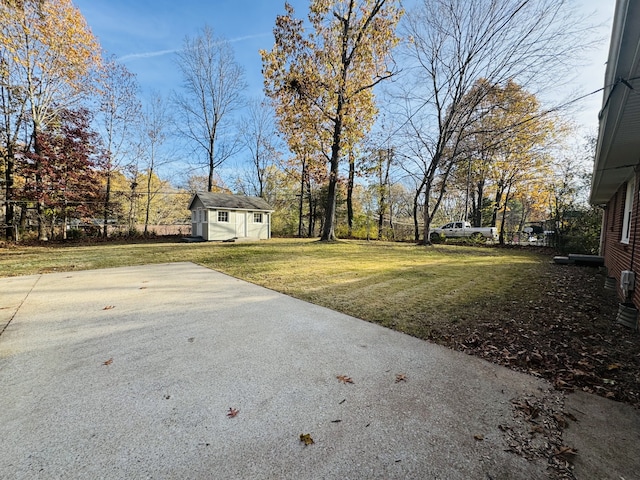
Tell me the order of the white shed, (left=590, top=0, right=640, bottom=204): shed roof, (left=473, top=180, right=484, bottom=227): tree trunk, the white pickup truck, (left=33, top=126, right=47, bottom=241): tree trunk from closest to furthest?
(left=590, top=0, right=640, bottom=204): shed roof
(left=33, top=126, right=47, bottom=241): tree trunk
the white shed
the white pickup truck
(left=473, top=180, right=484, bottom=227): tree trunk

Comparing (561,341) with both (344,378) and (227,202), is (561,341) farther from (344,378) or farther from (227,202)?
(227,202)

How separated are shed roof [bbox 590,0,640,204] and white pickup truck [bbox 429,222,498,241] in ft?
42.8

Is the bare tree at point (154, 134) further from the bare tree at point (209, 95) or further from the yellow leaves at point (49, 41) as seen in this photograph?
the yellow leaves at point (49, 41)

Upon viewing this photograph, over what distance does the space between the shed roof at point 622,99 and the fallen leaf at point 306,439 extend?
324cm

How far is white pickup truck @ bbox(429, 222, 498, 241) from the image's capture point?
1716cm

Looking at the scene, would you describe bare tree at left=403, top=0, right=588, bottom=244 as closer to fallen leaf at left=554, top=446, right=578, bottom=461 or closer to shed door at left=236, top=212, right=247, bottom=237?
shed door at left=236, top=212, right=247, bottom=237

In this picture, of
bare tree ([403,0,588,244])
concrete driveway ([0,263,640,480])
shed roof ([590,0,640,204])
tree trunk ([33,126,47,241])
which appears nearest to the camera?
concrete driveway ([0,263,640,480])

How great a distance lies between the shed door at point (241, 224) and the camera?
59.8 feet

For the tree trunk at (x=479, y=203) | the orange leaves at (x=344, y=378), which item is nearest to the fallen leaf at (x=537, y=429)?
the orange leaves at (x=344, y=378)

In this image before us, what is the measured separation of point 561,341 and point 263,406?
10.5 feet

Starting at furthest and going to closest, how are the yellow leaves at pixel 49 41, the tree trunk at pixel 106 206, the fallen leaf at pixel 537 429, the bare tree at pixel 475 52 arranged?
the tree trunk at pixel 106 206
the yellow leaves at pixel 49 41
the bare tree at pixel 475 52
the fallen leaf at pixel 537 429

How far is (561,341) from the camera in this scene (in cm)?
295

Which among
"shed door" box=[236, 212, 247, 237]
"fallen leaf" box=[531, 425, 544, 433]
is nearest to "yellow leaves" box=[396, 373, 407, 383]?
"fallen leaf" box=[531, 425, 544, 433]

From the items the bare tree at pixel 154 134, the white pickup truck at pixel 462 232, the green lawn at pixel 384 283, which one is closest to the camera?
the green lawn at pixel 384 283
